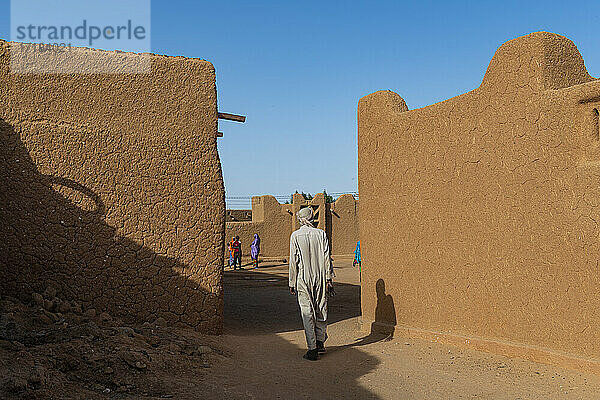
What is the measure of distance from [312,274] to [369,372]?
48.7 inches

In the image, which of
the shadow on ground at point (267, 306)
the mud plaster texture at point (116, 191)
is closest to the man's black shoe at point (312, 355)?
the mud plaster texture at point (116, 191)

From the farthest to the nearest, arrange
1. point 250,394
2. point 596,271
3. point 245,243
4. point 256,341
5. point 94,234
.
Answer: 1. point 245,243
2. point 256,341
3. point 94,234
4. point 596,271
5. point 250,394

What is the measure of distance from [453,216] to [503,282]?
949mm

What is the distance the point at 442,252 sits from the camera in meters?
6.32

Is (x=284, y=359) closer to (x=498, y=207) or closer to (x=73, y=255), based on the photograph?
(x=73, y=255)

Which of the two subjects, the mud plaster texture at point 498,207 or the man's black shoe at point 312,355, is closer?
the mud plaster texture at point 498,207

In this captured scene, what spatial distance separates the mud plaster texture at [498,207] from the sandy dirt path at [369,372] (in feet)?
1.05

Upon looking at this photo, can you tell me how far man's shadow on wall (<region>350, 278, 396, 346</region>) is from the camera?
6976 mm

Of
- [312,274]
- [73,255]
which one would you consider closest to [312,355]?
[312,274]

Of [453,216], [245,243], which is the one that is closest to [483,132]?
[453,216]

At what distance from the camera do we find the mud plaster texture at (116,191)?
5.96m

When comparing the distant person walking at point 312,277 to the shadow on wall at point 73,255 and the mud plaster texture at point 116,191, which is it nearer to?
the mud plaster texture at point 116,191

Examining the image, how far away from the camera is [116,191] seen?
20.6 ft

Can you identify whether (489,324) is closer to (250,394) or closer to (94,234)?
(250,394)
